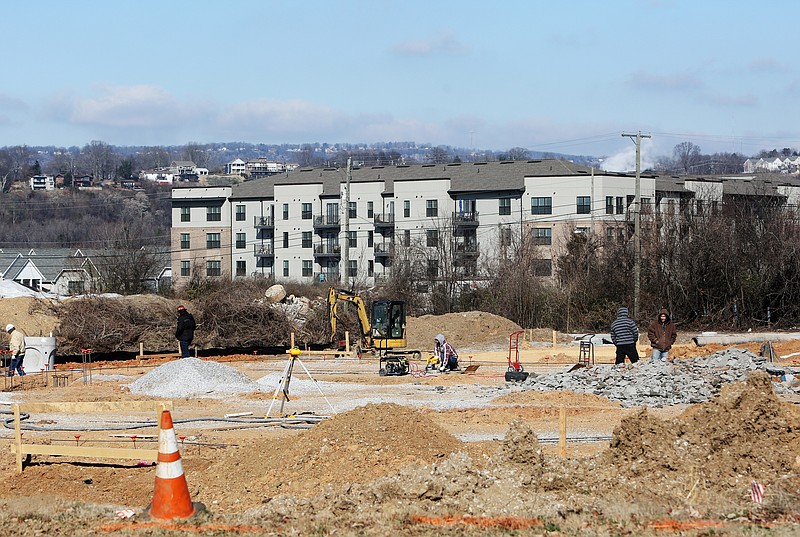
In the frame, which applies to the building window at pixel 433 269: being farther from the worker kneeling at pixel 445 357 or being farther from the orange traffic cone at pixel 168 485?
the orange traffic cone at pixel 168 485

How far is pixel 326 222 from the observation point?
253ft

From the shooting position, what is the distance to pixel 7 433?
19.2m

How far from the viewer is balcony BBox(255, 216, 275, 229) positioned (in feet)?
258

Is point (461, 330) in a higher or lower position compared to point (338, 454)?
lower

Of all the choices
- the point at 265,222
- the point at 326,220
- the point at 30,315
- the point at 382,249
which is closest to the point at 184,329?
the point at 30,315

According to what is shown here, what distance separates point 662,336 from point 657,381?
2.87 m

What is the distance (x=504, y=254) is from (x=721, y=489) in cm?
4494

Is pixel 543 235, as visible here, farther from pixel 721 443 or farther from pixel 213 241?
pixel 721 443

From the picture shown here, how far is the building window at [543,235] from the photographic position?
66188 millimetres

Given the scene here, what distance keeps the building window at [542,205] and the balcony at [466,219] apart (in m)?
4.09

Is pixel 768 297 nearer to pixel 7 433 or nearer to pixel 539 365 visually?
pixel 539 365

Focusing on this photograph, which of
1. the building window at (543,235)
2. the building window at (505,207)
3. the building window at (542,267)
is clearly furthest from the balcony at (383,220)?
the building window at (542,267)

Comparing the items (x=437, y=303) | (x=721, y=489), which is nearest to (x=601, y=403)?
(x=721, y=489)

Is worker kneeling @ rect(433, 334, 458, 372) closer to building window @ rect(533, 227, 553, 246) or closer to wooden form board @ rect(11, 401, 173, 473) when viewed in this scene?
wooden form board @ rect(11, 401, 173, 473)
